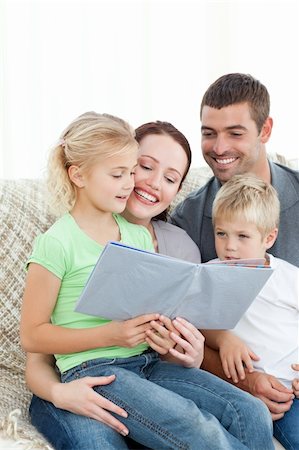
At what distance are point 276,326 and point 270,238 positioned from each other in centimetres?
23

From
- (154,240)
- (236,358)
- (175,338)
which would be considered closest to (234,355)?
(236,358)

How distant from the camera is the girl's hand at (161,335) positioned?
180 centimetres

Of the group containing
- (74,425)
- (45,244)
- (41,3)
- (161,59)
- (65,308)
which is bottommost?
(74,425)

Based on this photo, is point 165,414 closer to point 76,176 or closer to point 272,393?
point 272,393

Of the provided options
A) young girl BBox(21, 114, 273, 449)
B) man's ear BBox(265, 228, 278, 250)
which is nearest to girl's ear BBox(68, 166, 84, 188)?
young girl BBox(21, 114, 273, 449)

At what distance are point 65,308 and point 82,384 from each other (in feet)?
0.63

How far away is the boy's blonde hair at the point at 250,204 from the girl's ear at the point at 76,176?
393mm

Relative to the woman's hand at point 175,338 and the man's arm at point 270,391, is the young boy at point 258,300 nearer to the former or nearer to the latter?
the man's arm at point 270,391

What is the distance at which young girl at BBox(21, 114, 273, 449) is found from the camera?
1.73 metres

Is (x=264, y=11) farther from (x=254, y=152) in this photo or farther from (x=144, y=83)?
(x=254, y=152)

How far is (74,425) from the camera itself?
1750 millimetres

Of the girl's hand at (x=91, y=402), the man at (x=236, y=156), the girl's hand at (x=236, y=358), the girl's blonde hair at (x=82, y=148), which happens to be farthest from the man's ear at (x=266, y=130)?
the girl's hand at (x=91, y=402)

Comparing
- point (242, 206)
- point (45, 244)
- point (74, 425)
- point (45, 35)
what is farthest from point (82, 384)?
point (45, 35)

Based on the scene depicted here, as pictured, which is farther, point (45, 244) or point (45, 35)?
point (45, 35)
